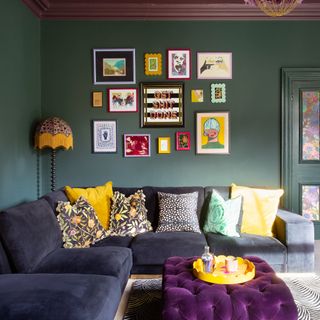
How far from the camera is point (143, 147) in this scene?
4.53 meters

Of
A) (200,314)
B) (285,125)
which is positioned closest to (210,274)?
(200,314)

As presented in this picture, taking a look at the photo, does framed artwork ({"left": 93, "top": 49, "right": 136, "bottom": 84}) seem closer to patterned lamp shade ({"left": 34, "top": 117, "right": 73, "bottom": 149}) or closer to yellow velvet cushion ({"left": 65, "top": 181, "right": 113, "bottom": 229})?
patterned lamp shade ({"left": 34, "top": 117, "right": 73, "bottom": 149})

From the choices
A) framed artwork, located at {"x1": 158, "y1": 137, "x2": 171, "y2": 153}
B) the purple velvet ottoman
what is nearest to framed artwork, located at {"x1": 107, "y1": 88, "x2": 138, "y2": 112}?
framed artwork, located at {"x1": 158, "y1": 137, "x2": 171, "y2": 153}

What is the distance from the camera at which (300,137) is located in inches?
178

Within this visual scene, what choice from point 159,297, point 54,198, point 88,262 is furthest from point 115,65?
point 159,297

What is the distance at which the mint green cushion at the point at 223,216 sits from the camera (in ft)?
12.1

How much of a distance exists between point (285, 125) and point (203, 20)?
5.45 feet

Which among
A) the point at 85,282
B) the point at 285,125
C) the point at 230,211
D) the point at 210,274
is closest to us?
the point at 85,282

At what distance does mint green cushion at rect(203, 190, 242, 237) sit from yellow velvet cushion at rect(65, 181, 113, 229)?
107 cm

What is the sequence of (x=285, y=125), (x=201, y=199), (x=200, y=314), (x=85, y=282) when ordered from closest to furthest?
(x=200, y=314) < (x=85, y=282) < (x=201, y=199) < (x=285, y=125)

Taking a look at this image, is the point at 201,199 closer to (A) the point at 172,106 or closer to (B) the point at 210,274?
(A) the point at 172,106

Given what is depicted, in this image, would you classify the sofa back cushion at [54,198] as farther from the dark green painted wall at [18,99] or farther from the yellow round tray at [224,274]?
the yellow round tray at [224,274]

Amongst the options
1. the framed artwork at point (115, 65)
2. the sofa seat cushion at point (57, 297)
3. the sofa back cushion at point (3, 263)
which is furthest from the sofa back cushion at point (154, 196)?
the sofa back cushion at point (3, 263)

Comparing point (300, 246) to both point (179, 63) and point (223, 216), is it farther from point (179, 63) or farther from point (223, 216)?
point (179, 63)
